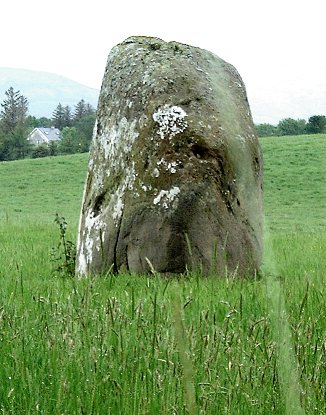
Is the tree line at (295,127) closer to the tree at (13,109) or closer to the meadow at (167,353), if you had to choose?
the tree at (13,109)

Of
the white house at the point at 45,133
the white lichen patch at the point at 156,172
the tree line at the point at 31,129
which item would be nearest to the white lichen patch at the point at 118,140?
the white lichen patch at the point at 156,172

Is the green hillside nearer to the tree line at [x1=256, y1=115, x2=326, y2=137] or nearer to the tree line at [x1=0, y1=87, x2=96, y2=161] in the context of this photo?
the tree line at [x1=256, y1=115, x2=326, y2=137]

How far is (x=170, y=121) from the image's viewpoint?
261 inches

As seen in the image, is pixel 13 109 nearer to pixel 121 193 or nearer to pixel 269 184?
pixel 269 184

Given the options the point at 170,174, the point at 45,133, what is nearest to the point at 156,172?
the point at 170,174

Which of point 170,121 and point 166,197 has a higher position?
point 170,121

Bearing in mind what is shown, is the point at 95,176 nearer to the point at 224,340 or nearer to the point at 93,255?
the point at 93,255

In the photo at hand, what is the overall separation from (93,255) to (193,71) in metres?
2.09

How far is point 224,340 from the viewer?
8.82 ft

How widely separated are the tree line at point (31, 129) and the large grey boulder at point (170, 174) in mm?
60890

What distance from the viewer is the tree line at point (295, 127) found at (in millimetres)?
59469

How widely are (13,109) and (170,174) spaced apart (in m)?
98.4

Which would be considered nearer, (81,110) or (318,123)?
(318,123)

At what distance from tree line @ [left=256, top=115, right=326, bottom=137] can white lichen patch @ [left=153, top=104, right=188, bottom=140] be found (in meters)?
54.2
